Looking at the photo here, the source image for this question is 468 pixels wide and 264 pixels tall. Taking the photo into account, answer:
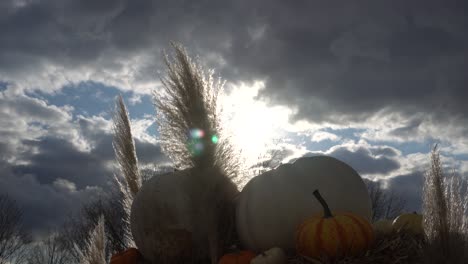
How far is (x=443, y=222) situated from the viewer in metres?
2.32

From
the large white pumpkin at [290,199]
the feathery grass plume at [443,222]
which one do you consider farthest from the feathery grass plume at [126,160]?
the feathery grass plume at [443,222]

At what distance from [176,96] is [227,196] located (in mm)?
892

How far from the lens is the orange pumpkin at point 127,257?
409cm

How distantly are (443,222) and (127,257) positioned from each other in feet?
9.28

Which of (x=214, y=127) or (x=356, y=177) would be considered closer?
(x=214, y=127)

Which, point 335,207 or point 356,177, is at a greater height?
point 356,177

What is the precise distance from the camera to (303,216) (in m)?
3.48

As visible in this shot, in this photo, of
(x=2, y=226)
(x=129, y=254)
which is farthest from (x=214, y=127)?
(x=2, y=226)

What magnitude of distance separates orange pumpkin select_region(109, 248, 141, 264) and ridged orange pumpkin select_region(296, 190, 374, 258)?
5.92ft

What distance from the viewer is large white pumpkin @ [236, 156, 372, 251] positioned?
Answer: 3500 millimetres

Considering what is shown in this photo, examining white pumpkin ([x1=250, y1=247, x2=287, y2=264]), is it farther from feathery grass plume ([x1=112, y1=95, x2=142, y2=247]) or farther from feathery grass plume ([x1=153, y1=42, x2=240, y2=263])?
feathery grass plume ([x1=112, y1=95, x2=142, y2=247])

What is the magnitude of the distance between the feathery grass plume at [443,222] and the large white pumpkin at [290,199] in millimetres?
1125

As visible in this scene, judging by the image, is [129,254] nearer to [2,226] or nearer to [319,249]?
[319,249]

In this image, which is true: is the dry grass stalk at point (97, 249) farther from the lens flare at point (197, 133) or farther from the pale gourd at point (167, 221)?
the lens flare at point (197, 133)
